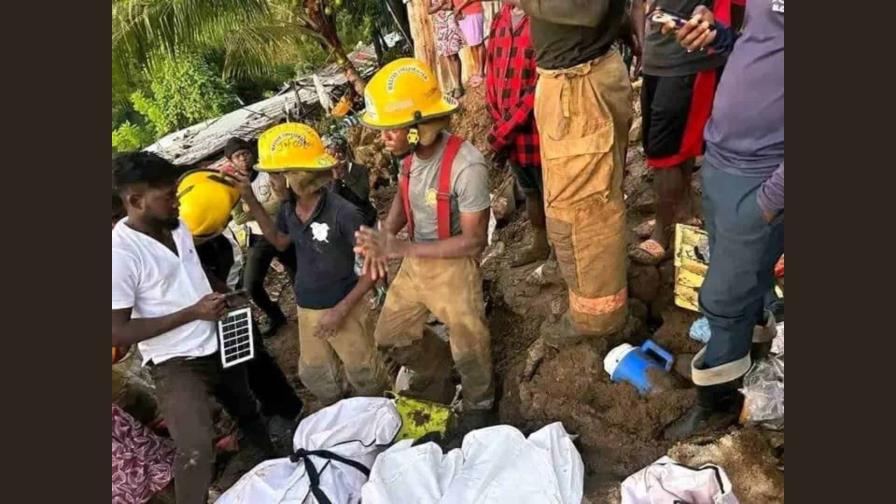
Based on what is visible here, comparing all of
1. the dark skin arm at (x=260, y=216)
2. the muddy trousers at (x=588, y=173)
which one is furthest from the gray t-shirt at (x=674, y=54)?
the dark skin arm at (x=260, y=216)

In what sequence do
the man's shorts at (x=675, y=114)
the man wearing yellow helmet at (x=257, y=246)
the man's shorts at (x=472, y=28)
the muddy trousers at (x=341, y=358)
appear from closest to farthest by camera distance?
the man's shorts at (x=675, y=114), the muddy trousers at (x=341, y=358), the man wearing yellow helmet at (x=257, y=246), the man's shorts at (x=472, y=28)

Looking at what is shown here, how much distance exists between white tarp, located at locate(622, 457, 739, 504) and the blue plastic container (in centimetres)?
69

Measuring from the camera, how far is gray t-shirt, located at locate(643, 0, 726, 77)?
9.66 ft

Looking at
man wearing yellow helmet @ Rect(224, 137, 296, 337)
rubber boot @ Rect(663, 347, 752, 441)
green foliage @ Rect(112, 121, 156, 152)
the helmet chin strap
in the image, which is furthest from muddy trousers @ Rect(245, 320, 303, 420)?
green foliage @ Rect(112, 121, 156, 152)

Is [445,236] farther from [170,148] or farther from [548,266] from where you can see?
[170,148]

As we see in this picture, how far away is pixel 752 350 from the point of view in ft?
9.61

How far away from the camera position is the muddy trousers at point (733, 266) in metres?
2.29

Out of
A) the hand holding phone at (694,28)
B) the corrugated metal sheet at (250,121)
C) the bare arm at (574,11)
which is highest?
the bare arm at (574,11)

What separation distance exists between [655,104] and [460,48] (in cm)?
443

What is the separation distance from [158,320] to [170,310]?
0.08m

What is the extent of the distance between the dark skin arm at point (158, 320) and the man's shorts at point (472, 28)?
4.80 meters

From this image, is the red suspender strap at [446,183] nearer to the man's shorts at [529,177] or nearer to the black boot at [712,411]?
the man's shorts at [529,177]

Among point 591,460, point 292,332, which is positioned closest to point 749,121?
point 591,460

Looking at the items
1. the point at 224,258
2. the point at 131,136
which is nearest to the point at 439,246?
the point at 224,258
